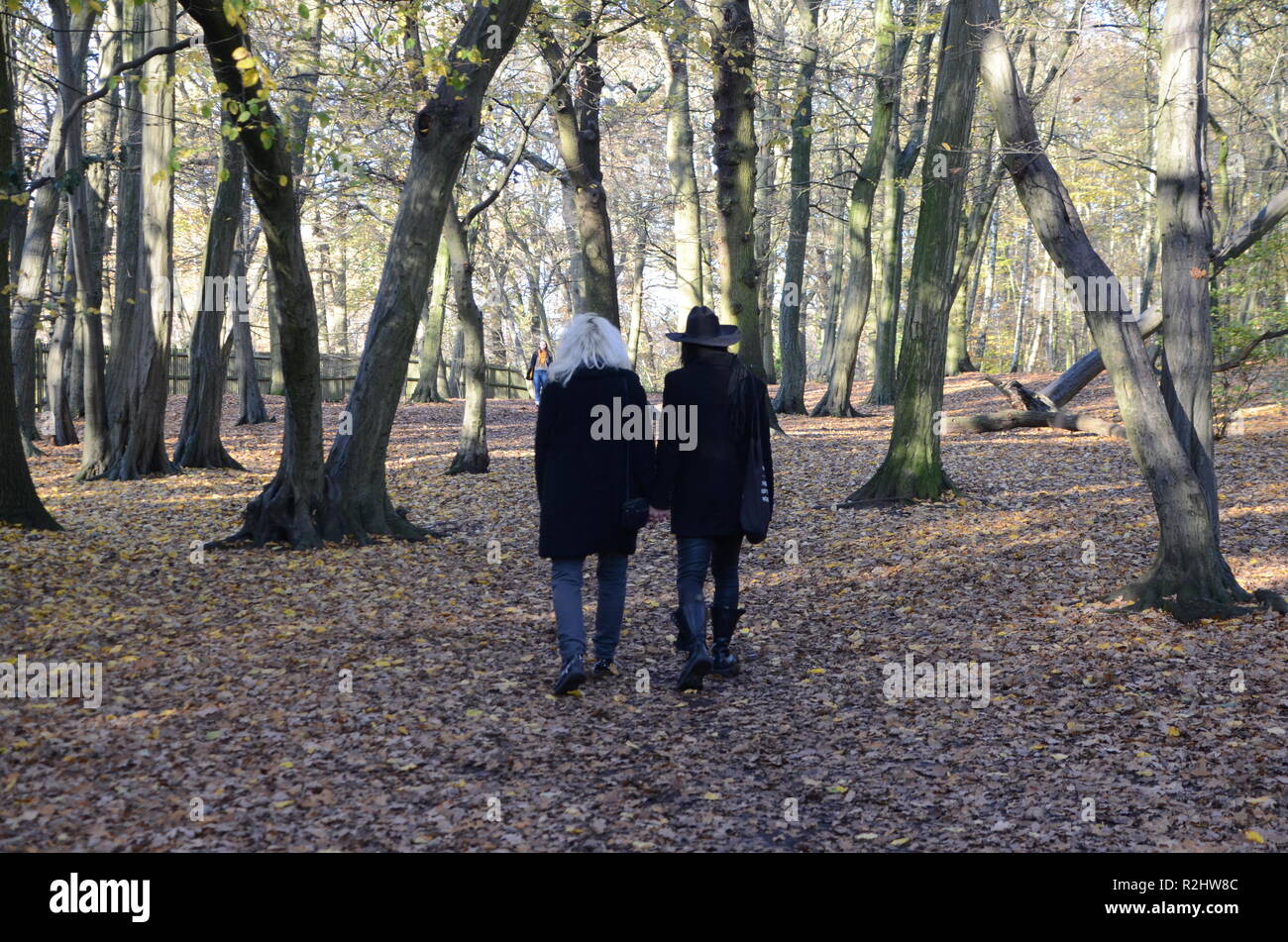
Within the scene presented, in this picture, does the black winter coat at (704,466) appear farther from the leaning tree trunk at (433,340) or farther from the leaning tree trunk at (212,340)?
the leaning tree trunk at (433,340)

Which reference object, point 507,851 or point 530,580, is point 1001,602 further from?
point 507,851

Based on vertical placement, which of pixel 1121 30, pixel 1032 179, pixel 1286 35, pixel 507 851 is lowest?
pixel 507 851

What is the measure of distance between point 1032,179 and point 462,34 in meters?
5.37

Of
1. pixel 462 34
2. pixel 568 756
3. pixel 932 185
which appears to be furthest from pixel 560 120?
pixel 568 756

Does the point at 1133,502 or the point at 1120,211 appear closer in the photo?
the point at 1133,502

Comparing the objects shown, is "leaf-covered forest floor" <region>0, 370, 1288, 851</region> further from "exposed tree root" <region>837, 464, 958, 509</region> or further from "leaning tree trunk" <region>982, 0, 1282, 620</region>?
"exposed tree root" <region>837, 464, 958, 509</region>

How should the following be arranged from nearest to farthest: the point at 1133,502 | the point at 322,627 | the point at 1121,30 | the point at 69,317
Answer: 1. the point at 322,627
2. the point at 1121,30
3. the point at 1133,502
4. the point at 69,317

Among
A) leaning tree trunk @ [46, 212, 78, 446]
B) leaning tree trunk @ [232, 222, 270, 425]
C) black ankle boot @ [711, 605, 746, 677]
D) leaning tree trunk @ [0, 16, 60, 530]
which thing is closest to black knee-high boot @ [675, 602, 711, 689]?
black ankle boot @ [711, 605, 746, 677]

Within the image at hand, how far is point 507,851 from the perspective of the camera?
416 centimetres

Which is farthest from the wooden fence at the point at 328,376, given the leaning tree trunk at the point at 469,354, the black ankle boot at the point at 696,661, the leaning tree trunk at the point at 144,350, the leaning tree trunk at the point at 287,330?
the black ankle boot at the point at 696,661

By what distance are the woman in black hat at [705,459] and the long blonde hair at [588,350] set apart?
353 mm

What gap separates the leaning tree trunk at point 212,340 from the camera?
14.0m

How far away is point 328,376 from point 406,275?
23325 mm

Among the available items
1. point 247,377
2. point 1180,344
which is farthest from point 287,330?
point 247,377
